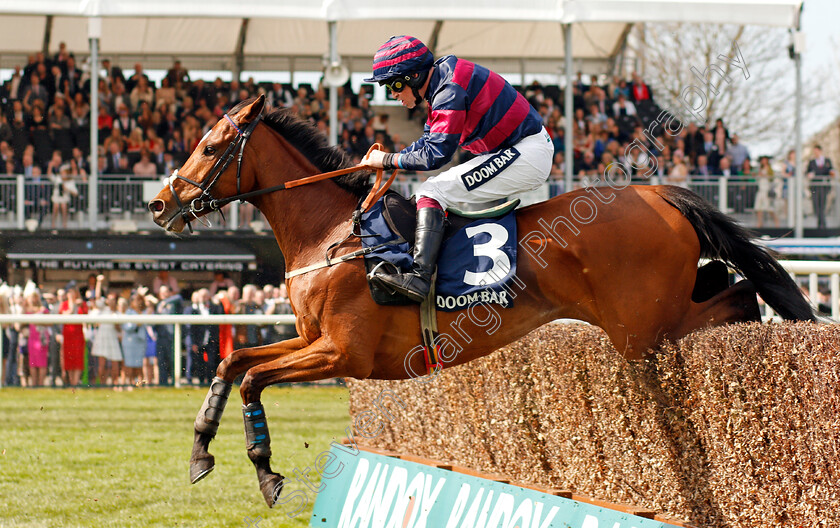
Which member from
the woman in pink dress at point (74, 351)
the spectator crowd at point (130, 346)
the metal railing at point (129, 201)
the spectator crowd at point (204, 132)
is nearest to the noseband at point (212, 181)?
the spectator crowd at point (130, 346)

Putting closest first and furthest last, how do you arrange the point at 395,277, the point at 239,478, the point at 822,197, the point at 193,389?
1. the point at 395,277
2. the point at 239,478
3. the point at 193,389
4. the point at 822,197

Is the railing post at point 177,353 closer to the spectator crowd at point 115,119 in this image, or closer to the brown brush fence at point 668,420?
the brown brush fence at point 668,420

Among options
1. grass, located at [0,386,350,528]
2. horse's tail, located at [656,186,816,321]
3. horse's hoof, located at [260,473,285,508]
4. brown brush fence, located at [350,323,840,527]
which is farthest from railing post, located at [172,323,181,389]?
horse's tail, located at [656,186,816,321]

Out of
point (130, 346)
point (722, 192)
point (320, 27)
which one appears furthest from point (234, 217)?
point (722, 192)

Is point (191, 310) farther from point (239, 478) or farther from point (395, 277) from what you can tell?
point (395, 277)

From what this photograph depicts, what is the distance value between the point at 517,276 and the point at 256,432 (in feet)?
4.25

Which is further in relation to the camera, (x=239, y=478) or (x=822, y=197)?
(x=822, y=197)

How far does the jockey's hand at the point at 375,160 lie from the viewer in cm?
396

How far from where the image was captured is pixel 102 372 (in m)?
9.50

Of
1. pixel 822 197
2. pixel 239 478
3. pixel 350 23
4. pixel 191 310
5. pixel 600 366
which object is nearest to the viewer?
pixel 600 366

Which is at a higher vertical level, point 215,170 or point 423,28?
point 423,28

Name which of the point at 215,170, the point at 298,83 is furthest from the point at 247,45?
the point at 215,170

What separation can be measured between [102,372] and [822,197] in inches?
441

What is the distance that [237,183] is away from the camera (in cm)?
417
